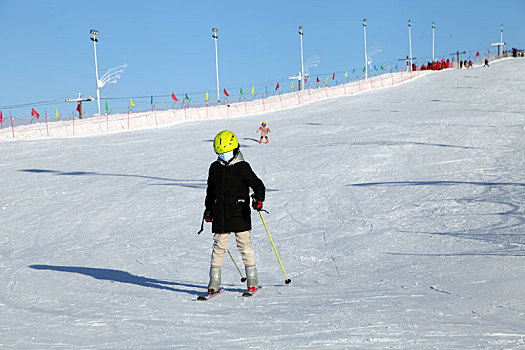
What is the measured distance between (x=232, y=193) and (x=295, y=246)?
3296 mm

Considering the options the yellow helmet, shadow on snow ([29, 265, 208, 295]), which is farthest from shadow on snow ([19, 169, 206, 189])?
the yellow helmet

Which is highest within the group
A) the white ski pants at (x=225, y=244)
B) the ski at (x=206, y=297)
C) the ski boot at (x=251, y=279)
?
the white ski pants at (x=225, y=244)

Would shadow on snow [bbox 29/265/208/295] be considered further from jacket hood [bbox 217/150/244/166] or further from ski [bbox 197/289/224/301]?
jacket hood [bbox 217/150/244/166]

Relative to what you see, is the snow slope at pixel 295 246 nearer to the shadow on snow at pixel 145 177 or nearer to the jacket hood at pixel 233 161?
the shadow on snow at pixel 145 177

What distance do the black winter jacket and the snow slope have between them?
0.74 meters

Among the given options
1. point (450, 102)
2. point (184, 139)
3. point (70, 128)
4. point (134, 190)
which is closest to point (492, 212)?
point (134, 190)

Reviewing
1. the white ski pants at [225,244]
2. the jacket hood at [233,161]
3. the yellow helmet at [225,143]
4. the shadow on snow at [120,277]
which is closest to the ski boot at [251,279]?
the white ski pants at [225,244]

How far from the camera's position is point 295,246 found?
9.22m

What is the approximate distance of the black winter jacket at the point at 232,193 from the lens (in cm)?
613

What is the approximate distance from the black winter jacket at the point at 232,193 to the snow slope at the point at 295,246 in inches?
29.2

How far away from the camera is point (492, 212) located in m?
10.1

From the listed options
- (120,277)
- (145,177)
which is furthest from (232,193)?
(145,177)

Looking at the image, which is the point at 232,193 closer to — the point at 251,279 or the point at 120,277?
the point at 251,279

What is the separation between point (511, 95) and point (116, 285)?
3070 centimetres
